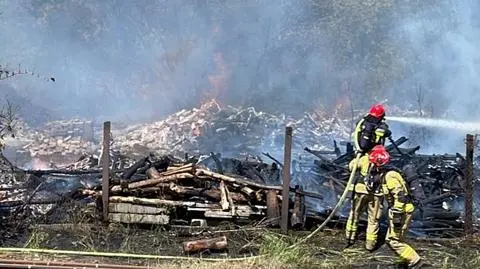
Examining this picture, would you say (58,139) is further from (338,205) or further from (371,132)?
(371,132)

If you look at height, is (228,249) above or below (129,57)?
below

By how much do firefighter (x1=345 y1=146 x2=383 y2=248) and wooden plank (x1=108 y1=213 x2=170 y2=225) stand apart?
2.73 m

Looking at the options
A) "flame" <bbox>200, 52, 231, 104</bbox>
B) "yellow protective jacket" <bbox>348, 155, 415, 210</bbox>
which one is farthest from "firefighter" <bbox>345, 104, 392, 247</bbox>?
"flame" <bbox>200, 52, 231, 104</bbox>

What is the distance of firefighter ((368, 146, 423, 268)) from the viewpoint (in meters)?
7.34

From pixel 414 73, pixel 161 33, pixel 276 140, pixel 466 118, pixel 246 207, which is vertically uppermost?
pixel 161 33

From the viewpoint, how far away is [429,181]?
10.5 m

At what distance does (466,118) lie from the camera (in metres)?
23.3

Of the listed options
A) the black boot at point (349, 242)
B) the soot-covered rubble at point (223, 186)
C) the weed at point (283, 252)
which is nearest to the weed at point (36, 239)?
the soot-covered rubble at point (223, 186)

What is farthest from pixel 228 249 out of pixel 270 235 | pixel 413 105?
pixel 413 105

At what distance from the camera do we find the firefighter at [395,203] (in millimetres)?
7344

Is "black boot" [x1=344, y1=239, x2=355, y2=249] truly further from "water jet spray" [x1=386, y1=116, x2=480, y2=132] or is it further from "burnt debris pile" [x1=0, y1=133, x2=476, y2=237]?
"water jet spray" [x1=386, y1=116, x2=480, y2=132]

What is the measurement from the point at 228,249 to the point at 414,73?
2065cm

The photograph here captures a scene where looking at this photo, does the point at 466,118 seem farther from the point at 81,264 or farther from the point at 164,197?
the point at 81,264

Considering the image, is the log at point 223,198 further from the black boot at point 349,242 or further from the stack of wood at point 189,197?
the black boot at point 349,242
